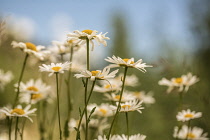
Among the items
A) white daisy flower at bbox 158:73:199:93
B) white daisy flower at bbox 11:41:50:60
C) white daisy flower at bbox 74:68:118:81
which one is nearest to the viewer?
white daisy flower at bbox 74:68:118:81

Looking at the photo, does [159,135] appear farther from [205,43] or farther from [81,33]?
[81,33]

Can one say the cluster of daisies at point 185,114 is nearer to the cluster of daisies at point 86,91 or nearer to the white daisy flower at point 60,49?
the cluster of daisies at point 86,91

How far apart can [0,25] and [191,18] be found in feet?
8.55

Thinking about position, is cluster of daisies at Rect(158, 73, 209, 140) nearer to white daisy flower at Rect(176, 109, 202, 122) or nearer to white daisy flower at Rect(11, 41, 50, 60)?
white daisy flower at Rect(176, 109, 202, 122)

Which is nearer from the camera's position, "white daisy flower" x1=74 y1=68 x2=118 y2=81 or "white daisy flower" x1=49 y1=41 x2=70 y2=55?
"white daisy flower" x1=74 y1=68 x2=118 y2=81

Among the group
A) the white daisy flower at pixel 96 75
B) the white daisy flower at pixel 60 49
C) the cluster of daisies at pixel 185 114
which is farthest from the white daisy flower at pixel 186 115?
the white daisy flower at pixel 60 49

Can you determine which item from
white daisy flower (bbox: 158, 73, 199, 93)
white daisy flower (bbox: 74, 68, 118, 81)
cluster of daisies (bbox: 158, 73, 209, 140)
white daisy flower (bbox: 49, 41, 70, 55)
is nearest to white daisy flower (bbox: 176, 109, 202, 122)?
cluster of daisies (bbox: 158, 73, 209, 140)

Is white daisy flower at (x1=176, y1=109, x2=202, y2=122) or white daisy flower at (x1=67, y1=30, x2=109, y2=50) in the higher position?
white daisy flower at (x1=67, y1=30, x2=109, y2=50)

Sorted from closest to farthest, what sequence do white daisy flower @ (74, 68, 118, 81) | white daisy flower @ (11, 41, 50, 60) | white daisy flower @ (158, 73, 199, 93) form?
white daisy flower @ (74, 68, 118, 81) < white daisy flower @ (11, 41, 50, 60) < white daisy flower @ (158, 73, 199, 93)

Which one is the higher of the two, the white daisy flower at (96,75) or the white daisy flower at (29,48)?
the white daisy flower at (29,48)

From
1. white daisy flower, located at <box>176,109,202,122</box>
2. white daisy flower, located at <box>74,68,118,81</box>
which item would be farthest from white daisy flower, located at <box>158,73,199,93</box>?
white daisy flower, located at <box>74,68,118,81</box>

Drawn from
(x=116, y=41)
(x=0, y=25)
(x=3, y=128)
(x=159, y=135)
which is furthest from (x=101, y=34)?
(x=116, y=41)

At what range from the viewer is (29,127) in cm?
310

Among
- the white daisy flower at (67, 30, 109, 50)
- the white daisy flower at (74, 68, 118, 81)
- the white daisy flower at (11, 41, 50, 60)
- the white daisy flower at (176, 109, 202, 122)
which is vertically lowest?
the white daisy flower at (176, 109, 202, 122)
